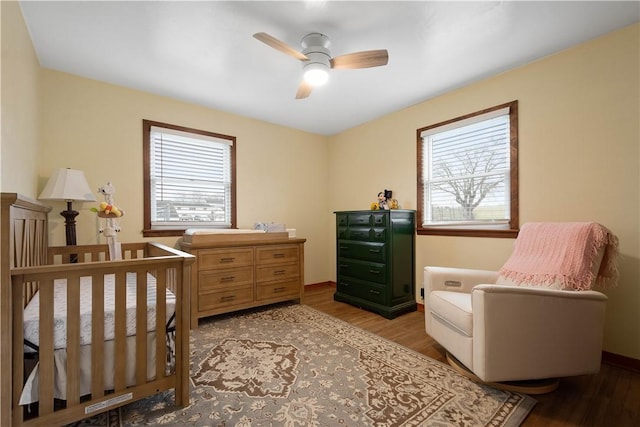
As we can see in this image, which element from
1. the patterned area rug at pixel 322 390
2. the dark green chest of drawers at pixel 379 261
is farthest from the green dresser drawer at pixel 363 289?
the patterned area rug at pixel 322 390

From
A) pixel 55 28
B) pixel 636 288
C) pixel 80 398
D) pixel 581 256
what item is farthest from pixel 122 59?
pixel 636 288

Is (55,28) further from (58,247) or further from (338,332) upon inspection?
(338,332)

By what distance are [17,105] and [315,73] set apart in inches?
74.4

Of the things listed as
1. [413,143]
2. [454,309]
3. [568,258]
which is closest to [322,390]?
[454,309]

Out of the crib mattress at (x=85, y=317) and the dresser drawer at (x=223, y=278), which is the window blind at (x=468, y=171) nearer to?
the dresser drawer at (x=223, y=278)

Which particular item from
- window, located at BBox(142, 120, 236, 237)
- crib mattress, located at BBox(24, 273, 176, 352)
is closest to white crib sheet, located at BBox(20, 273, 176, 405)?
crib mattress, located at BBox(24, 273, 176, 352)

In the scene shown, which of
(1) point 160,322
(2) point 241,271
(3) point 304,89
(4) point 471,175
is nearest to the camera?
(1) point 160,322

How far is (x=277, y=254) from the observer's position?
319 centimetres

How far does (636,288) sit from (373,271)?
1.96m

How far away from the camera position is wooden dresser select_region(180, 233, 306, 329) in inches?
106

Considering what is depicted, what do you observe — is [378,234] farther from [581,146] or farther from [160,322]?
[160,322]

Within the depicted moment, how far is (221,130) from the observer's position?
3408 millimetres

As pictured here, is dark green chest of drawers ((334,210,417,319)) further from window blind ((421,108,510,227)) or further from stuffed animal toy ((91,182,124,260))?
stuffed animal toy ((91,182,124,260))

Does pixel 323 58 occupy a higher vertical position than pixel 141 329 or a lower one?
higher
